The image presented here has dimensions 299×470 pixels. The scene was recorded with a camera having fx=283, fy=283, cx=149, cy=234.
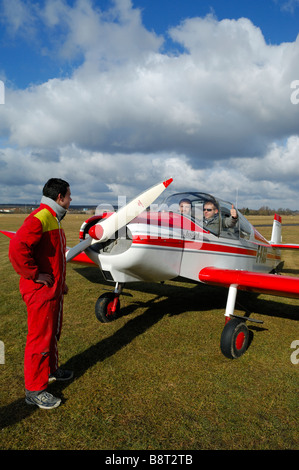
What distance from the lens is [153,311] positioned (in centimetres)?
568

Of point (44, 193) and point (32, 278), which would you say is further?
point (44, 193)

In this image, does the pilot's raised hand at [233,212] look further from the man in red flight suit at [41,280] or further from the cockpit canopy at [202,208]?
the man in red flight suit at [41,280]

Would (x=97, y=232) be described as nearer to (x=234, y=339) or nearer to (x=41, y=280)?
(x=41, y=280)

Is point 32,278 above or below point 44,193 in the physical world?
below

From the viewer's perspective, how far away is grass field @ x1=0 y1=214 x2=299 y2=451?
2416 mm

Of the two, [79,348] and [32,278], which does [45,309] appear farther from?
[79,348]

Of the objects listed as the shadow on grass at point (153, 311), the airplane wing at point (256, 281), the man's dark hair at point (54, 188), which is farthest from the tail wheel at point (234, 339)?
the man's dark hair at point (54, 188)

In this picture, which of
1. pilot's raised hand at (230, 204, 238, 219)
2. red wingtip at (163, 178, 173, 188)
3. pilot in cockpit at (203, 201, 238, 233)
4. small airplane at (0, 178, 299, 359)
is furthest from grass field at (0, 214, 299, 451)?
red wingtip at (163, 178, 173, 188)

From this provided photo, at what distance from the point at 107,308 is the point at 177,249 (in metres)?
1.71

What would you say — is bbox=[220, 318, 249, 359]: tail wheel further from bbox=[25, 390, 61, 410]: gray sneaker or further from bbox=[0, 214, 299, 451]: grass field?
bbox=[25, 390, 61, 410]: gray sneaker

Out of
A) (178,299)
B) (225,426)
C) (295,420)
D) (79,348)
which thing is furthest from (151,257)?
(178,299)

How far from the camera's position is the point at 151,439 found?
2.38 metres

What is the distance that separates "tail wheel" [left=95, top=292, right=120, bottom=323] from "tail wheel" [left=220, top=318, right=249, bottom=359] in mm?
1996

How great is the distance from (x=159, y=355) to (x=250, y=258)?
Result: 3201mm
